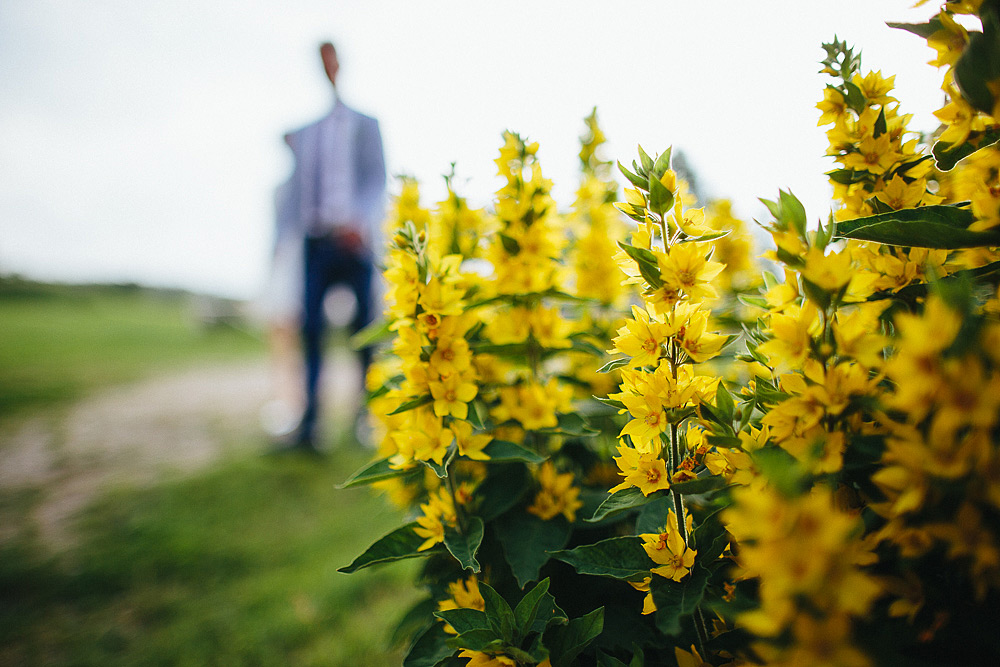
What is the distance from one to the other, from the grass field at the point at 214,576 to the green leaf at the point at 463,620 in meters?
0.66

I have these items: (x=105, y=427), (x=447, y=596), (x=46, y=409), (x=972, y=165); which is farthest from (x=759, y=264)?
(x=46, y=409)

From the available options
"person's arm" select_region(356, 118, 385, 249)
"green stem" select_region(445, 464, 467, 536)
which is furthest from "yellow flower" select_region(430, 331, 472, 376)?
"person's arm" select_region(356, 118, 385, 249)

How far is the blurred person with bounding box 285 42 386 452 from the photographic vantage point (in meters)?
3.80

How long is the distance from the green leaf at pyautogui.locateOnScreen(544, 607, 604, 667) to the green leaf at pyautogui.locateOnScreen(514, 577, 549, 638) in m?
0.06

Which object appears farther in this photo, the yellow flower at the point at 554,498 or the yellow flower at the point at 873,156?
the yellow flower at the point at 554,498

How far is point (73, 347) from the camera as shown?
31.5ft

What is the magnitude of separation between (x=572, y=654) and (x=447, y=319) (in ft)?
2.32

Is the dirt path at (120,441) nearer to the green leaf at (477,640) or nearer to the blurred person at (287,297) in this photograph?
the blurred person at (287,297)

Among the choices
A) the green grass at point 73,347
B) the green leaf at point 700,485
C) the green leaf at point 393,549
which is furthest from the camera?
the green grass at point 73,347

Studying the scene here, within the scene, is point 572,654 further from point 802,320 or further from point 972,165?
point 972,165

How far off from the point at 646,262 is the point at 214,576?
2715 mm

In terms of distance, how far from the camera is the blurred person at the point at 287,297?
4.22 m

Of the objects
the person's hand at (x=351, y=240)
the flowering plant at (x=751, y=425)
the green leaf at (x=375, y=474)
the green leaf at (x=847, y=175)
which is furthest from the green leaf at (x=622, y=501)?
the person's hand at (x=351, y=240)

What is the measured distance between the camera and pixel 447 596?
3.65 ft
